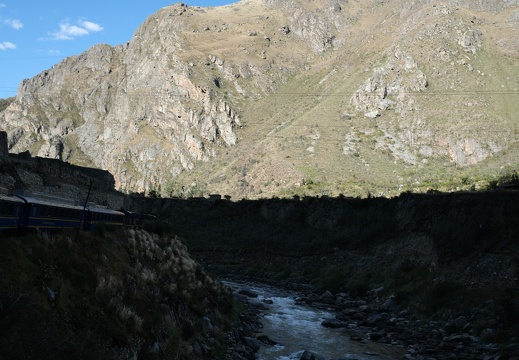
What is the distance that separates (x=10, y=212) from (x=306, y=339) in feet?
53.8

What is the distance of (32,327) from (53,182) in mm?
23850

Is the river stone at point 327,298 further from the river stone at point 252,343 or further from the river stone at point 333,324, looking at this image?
the river stone at point 252,343

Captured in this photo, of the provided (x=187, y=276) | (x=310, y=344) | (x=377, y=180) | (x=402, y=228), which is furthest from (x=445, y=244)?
(x=377, y=180)

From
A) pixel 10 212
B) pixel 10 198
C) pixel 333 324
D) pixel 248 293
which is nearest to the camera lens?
pixel 10 212

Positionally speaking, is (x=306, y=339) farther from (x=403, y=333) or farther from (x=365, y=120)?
(x=365, y=120)

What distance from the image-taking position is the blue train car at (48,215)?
610 inches

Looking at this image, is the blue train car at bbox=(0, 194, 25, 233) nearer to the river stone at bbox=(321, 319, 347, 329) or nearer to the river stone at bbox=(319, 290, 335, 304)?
the river stone at bbox=(321, 319, 347, 329)

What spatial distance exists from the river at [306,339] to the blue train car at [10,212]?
11.2m

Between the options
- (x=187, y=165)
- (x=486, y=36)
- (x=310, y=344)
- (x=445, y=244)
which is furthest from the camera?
(x=187, y=165)

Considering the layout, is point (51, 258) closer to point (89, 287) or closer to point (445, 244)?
point (89, 287)

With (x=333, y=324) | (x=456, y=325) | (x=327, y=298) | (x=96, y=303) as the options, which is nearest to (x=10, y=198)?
(x=96, y=303)

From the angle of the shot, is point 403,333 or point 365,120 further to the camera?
point 365,120

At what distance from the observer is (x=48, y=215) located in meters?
16.9

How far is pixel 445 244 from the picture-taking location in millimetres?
33281
